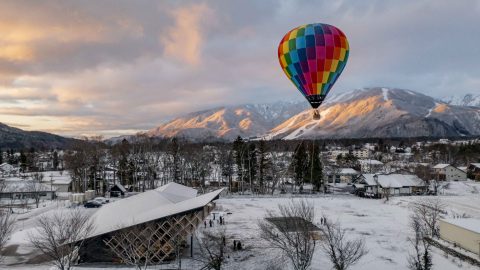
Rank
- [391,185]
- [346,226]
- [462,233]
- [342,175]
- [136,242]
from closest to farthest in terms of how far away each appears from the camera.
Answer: [136,242] < [462,233] < [346,226] < [391,185] < [342,175]

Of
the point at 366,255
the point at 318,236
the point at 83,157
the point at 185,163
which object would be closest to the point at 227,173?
the point at 185,163

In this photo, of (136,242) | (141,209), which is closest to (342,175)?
(141,209)

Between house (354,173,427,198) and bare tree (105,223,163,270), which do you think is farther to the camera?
house (354,173,427,198)

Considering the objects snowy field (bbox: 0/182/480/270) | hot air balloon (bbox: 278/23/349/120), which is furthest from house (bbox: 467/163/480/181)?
hot air balloon (bbox: 278/23/349/120)

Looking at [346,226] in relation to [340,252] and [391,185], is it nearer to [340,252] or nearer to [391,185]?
[340,252]

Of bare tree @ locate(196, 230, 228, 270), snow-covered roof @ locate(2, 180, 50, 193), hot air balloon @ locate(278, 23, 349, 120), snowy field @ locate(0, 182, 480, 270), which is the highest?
hot air balloon @ locate(278, 23, 349, 120)

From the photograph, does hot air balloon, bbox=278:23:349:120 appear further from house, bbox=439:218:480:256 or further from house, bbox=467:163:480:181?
house, bbox=467:163:480:181
